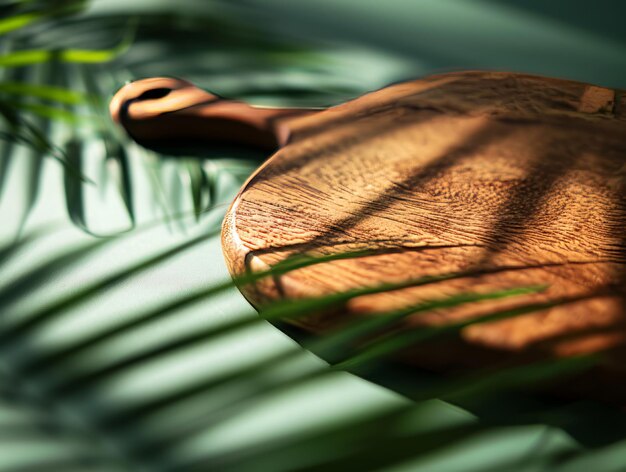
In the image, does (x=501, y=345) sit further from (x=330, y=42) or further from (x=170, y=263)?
(x=330, y=42)

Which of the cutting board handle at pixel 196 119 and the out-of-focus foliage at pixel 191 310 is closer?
the out-of-focus foliage at pixel 191 310

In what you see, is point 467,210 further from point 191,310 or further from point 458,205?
point 191,310

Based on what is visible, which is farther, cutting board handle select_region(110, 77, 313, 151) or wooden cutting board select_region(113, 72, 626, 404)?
cutting board handle select_region(110, 77, 313, 151)

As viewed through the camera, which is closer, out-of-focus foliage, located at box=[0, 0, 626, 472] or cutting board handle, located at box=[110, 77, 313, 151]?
out-of-focus foliage, located at box=[0, 0, 626, 472]

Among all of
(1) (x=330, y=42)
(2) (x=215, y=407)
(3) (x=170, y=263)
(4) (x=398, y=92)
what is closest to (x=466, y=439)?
(2) (x=215, y=407)

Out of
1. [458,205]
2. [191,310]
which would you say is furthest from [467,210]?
[191,310]
